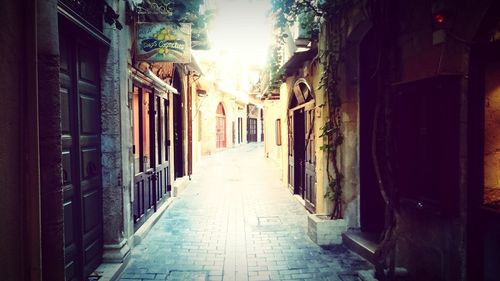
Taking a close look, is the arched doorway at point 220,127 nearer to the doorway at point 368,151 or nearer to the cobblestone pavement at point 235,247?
the cobblestone pavement at point 235,247

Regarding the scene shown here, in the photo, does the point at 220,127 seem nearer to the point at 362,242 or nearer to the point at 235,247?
the point at 235,247

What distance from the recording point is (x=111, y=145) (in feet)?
15.4

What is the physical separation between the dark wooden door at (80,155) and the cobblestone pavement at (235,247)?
28.2 inches

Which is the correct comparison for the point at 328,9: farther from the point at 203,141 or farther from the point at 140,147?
the point at 203,141

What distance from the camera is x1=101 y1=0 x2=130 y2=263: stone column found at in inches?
184

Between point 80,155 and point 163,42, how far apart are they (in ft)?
7.33

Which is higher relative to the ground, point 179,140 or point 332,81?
point 332,81

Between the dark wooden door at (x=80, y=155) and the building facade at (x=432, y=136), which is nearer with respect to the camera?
the building facade at (x=432, y=136)

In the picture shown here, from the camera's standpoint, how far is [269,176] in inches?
526

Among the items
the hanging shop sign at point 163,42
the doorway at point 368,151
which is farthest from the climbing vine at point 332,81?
the hanging shop sign at point 163,42

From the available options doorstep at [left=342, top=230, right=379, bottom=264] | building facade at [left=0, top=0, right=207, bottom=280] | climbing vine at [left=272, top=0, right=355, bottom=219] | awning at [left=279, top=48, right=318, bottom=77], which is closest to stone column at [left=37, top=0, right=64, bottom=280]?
→ building facade at [left=0, top=0, right=207, bottom=280]

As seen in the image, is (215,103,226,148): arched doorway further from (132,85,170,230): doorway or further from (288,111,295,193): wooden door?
(132,85,170,230): doorway

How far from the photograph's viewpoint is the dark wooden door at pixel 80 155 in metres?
3.77

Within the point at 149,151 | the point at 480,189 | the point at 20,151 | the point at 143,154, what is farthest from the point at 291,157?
the point at 20,151
